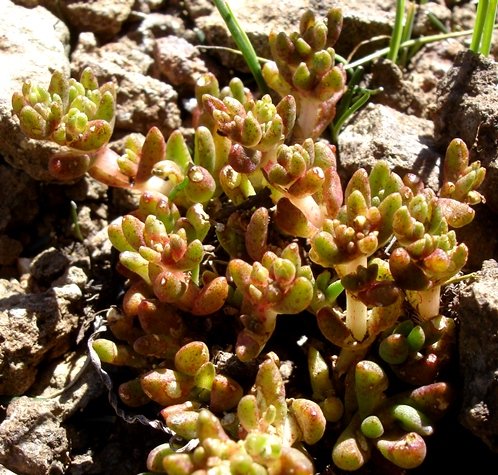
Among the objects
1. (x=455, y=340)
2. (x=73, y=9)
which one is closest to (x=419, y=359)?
(x=455, y=340)

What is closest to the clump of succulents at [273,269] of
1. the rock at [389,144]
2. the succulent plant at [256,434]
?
the succulent plant at [256,434]

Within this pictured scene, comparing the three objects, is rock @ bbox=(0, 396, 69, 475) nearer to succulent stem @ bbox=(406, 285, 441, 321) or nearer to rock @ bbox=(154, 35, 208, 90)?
succulent stem @ bbox=(406, 285, 441, 321)

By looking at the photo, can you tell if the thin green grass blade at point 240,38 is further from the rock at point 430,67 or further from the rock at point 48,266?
the rock at point 48,266

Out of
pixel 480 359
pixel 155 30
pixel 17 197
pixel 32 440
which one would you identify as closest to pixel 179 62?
pixel 155 30

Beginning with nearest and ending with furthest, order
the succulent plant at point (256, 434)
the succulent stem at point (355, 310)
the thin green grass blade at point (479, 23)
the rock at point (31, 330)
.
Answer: the succulent plant at point (256, 434) < the succulent stem at point (355, 310) < the rock at point (31, 330) < the thin green grass blade at point (479, 23)

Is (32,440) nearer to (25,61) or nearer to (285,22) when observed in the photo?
(25,61)

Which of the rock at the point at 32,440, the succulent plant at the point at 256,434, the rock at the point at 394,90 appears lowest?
the rock at the point at 32,440

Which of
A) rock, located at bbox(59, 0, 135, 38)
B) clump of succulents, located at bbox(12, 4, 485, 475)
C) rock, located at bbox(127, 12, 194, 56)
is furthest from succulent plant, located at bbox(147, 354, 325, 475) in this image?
rock, located at bbox(59, 0, 135, 38)

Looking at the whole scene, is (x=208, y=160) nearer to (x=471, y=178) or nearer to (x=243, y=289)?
(x=243, y=289)
